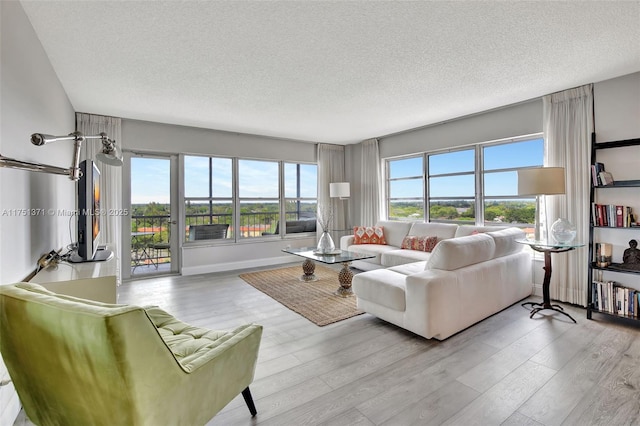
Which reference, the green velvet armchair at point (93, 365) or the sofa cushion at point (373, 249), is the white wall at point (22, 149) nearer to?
the green velvet armchair at point (93, 365)

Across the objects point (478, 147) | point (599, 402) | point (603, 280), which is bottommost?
point (599, 402)

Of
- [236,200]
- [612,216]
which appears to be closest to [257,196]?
[236,200]

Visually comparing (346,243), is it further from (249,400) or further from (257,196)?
(249,400)

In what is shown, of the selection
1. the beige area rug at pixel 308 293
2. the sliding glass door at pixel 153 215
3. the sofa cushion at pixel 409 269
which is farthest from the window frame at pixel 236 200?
the sofa cushion at pixel 409 269

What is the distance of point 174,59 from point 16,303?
7.72 feet

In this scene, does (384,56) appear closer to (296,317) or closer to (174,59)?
(174,59)

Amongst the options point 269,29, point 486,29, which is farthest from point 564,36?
point 269,29

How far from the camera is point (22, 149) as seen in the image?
1935 mm

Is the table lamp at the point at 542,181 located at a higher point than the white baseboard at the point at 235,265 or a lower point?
higher

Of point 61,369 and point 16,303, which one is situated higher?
point 16,303

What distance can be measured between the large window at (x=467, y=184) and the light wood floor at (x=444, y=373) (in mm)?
1651

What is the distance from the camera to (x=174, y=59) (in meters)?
2.68

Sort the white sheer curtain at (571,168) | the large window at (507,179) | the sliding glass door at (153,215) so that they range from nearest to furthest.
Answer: the white sheer curtain at (571,168), the large window at (507,179), the sliding glass door at (153,215)

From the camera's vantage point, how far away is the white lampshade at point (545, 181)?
3137 millimetres
